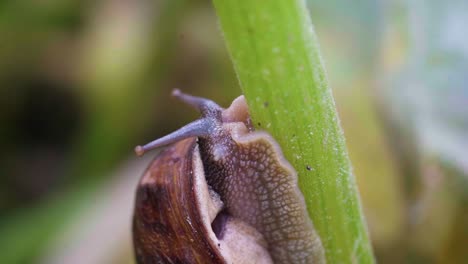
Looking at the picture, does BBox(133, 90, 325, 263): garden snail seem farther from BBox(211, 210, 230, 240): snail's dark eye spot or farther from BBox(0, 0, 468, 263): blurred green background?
BBox(0, 0, 468, 263): blurred green background

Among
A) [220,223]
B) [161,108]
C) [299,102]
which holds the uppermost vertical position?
[299,102]

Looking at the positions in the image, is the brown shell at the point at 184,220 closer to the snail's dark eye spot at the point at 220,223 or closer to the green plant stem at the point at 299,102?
the snail's dark eye spot at the point at 220,223

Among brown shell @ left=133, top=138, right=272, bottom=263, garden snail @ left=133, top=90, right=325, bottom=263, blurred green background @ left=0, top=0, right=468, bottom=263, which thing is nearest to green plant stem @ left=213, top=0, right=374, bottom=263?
garden snail @ left=133, top=90, right=325, bottom=263

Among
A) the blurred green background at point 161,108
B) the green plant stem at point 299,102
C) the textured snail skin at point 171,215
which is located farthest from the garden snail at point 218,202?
the blurred green background at point 161,108

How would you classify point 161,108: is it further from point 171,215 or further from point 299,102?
point 299,102

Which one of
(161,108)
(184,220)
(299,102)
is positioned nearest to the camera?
(299,102)

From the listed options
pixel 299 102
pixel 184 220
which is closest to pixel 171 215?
pixel 184 220

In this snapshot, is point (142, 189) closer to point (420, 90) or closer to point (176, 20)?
point (420, 90)
